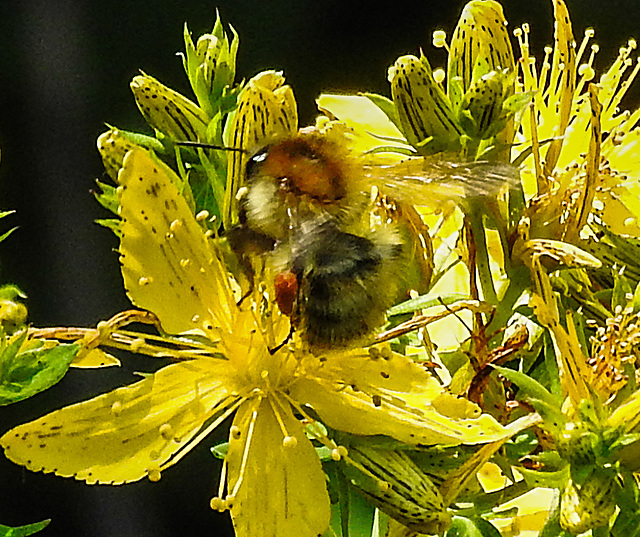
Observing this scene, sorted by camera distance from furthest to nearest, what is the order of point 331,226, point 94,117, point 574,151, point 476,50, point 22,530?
point 94,117 < point 574,151 < point 476,50 < point 331,226 < point 22,530

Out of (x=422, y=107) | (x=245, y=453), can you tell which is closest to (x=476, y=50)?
(x=422, y=107)

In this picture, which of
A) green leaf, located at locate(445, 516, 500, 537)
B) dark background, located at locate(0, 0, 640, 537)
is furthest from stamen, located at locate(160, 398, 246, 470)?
dark background, located at locate(0, 0, 640, 537)

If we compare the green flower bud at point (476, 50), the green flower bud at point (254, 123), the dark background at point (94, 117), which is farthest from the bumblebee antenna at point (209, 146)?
the dark background at point (94, 117)

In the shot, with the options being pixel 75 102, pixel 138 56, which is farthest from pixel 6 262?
pixel 138 56

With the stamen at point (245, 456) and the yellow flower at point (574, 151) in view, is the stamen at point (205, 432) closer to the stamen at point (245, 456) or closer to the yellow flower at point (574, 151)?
the stamen at point (245, 456)

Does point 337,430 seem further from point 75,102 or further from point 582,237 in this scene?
point 75,102

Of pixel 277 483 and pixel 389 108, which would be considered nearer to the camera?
pixel 277 483

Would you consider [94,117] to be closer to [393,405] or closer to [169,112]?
[169,112]
